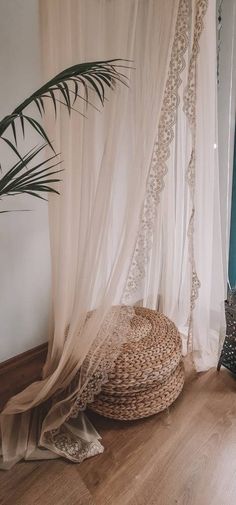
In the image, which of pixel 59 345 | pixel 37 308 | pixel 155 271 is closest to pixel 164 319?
pixel 155 271

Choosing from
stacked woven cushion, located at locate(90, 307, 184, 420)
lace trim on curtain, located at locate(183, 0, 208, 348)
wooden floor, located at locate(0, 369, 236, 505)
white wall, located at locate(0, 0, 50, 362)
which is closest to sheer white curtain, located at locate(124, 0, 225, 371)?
lace trim on curtain, located at locate(183, 0, 208, 348)

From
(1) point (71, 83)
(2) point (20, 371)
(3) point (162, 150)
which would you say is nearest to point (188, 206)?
(3) point (162, 150)

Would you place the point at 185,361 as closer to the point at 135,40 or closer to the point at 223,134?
the point at 223,134

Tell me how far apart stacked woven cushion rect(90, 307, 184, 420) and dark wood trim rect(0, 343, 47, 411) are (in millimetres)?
456

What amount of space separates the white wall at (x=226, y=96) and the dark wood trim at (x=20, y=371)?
3.81ft

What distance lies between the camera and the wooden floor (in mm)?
968

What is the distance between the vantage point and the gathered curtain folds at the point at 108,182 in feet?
3.20

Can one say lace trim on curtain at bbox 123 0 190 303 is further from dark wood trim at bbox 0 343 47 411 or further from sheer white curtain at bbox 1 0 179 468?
dark wood trim at bbox 0 343 47 411

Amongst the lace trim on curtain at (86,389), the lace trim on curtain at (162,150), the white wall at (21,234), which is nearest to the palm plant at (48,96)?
the lace trim on curtain at (162,150)

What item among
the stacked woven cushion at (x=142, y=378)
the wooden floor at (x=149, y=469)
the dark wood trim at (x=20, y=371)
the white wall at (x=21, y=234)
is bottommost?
the wooden floor at (x=149, y=469)

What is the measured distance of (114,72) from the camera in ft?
3.03

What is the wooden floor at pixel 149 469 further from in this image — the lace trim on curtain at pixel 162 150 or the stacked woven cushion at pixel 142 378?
the lace trim on curtain at pixel 162 150

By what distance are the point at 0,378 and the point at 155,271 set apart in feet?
3.26

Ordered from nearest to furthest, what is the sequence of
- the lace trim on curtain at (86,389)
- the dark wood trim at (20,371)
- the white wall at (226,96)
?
the lace trim on curtain at (86,389) < the dark wood trim at (20,371) < the white wall at (226,96)
